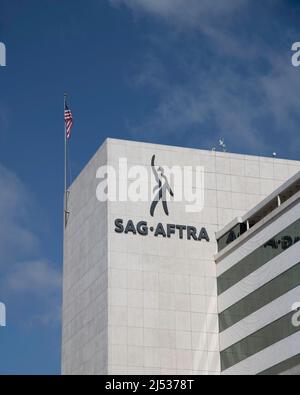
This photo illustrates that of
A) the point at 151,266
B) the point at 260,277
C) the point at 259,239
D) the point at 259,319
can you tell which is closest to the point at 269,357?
the point at 259,319

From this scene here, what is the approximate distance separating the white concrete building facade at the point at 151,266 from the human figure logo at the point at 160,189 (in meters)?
0.35

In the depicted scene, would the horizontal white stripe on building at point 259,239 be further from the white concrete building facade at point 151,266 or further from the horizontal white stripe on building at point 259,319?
the horizontal white stripe on building at point 259,319

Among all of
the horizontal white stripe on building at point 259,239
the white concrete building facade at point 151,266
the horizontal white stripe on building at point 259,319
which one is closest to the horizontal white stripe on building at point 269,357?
the horizontal white stripe on building at point 259,319

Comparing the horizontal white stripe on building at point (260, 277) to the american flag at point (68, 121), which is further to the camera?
the american flag at point (68, 121)

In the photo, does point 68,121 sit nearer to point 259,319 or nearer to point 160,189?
point 160,189

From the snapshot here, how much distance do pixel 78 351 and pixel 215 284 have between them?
47.2 ft

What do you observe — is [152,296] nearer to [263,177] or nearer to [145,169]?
[145,169]

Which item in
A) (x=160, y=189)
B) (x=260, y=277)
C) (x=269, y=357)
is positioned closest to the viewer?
(x=269, y=357)

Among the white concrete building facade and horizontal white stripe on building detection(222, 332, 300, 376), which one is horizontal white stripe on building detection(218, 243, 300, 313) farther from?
horizontal white stripe on building detection(222, 332, 300, 376)

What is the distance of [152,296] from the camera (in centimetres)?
8200

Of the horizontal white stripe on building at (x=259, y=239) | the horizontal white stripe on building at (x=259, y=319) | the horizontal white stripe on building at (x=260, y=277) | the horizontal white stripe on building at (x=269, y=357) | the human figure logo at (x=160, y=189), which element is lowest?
the horizontal white stripe on building at (x=269, y=357)

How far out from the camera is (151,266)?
83.0 m

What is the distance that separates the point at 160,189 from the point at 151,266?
24.3 ft

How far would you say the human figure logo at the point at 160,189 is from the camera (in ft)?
280
